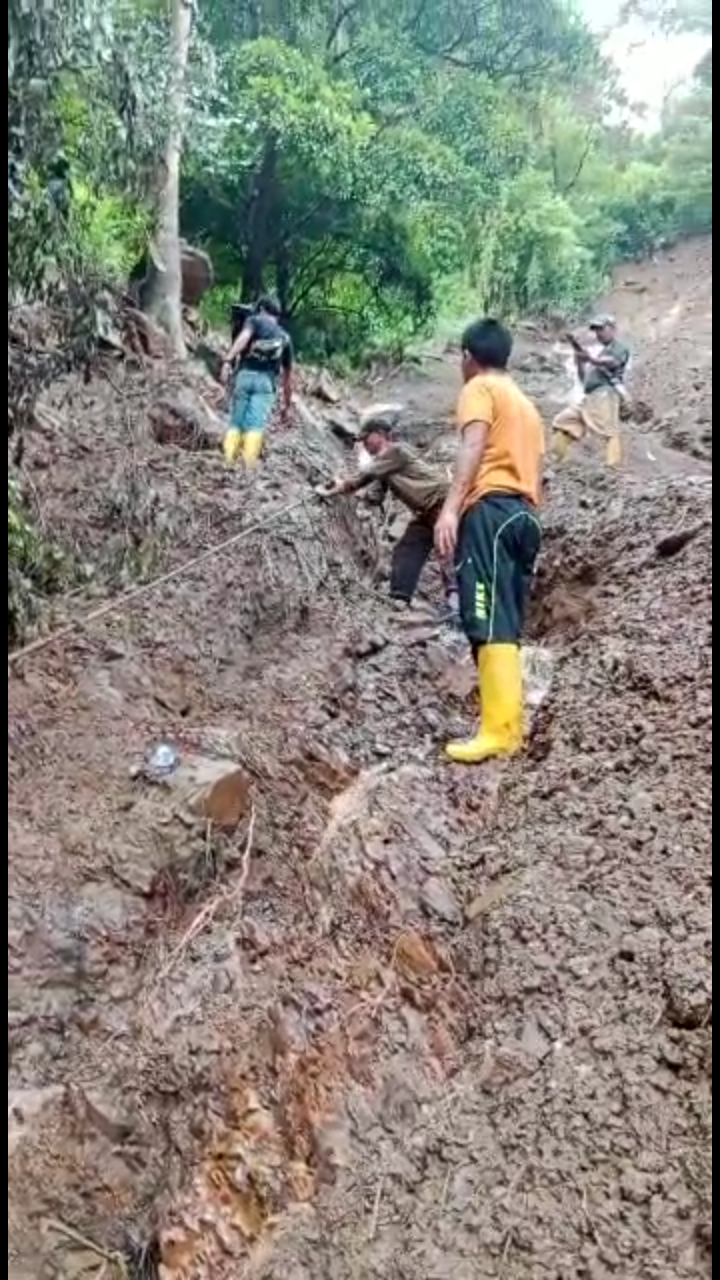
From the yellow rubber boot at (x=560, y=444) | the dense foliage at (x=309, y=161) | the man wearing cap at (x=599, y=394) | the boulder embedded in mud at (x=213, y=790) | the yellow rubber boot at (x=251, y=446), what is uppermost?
the dense foliage at (x=309, y=161)

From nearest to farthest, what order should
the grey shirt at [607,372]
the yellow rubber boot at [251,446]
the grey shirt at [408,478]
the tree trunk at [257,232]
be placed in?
the grey shirt at [408,478] → the yellow rubber boot at [251,446] → the grey shirt at [607,372] → the tree trunk at [257,232]

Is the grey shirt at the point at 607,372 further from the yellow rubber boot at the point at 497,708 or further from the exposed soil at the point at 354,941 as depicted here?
the yellow rubber boot at the point at 497,708

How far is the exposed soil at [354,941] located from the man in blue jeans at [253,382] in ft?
6.17

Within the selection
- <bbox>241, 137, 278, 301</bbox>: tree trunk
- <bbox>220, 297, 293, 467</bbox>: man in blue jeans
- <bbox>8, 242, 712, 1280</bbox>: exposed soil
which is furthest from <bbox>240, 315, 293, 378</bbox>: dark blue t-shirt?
<bbox>241, 137, 278, 301</bbox>: tree trunk

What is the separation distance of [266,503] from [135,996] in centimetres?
403

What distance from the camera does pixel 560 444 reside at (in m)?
9.84

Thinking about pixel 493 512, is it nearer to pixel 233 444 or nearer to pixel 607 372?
pixel 233 444

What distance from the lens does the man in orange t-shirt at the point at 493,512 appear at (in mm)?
4258

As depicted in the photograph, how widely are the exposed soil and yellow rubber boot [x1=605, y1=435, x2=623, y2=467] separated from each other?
10.0 ft

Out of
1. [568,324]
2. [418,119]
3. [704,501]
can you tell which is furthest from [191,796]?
[568,324]

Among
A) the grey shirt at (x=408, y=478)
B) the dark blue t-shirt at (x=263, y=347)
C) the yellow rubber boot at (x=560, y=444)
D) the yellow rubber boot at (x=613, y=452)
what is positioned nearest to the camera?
the grey shirt at (x=408, y=478)

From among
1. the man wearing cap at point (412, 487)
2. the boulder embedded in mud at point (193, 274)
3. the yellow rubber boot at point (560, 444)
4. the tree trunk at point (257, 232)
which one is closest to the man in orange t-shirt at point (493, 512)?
the man wearing cap at point (412, 487)

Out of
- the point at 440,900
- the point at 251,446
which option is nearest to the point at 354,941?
the point at 440,900

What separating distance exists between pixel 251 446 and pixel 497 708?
4417 mm
